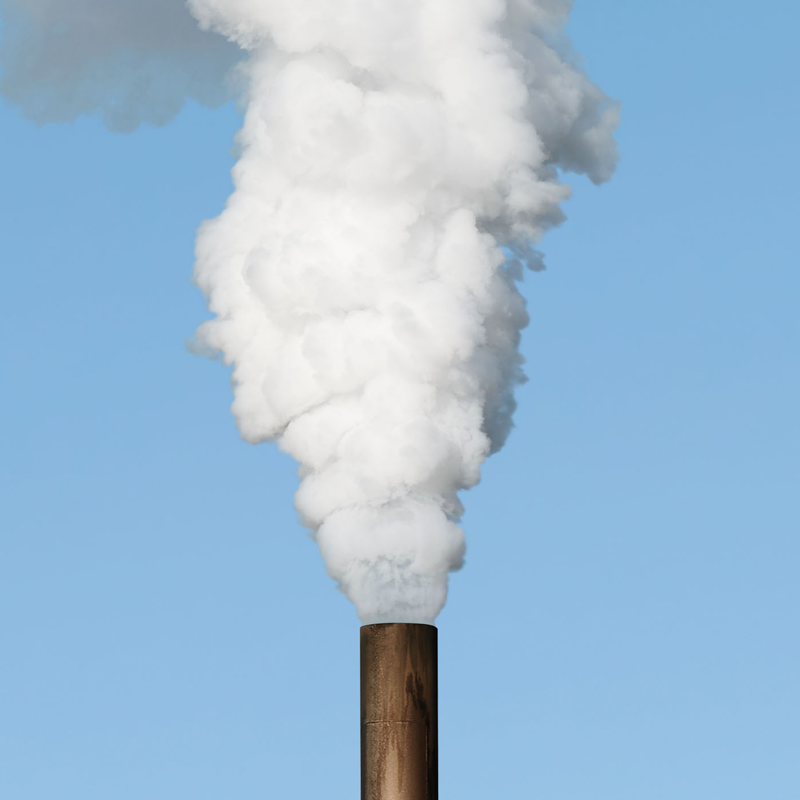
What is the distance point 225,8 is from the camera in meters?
31.9

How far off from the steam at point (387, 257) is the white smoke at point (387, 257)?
3 centimetres

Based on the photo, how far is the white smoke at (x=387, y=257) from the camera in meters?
28.4

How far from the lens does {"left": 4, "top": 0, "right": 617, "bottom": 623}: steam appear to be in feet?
93.2

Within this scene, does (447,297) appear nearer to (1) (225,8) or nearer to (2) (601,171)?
(2) (601,171)

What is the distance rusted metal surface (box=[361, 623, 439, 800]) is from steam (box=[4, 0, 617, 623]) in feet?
3.61

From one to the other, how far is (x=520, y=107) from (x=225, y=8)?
5589 millimetres

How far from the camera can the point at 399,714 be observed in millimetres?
26344

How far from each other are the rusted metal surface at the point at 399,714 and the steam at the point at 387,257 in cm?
110

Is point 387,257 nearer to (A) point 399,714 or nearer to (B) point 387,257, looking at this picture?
(B) point 387,257

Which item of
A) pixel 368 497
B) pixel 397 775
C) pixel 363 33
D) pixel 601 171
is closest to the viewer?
pixel 397 775

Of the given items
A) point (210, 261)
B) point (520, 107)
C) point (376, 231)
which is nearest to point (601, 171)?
point (520, 107)

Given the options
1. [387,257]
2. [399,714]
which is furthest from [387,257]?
[399,714]

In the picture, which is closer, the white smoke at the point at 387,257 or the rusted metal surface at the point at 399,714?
the rusted metal surface at the point at 399,714

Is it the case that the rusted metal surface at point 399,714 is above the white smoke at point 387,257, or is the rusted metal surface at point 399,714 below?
below
